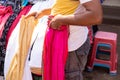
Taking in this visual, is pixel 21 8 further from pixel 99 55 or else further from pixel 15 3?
pixel 99 55

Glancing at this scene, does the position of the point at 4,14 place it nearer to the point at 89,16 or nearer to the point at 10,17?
the point at 10,17

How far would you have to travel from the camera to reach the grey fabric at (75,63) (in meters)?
1.75

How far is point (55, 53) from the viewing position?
1.71 m

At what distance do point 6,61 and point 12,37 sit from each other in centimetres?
21

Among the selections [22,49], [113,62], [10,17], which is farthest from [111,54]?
[22,49]

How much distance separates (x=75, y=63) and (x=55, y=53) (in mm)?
169

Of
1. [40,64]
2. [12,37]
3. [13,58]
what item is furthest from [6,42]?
[40,64]

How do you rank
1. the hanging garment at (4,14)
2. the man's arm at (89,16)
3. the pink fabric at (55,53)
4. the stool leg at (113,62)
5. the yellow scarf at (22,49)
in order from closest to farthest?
the man's arm at (89,16) < the pink fabric at (55,53) < the yellow scarf at (22,49) < the hanging garment at (4,14) < the stool leg at (113,62)

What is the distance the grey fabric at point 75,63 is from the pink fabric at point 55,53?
0.19 ft

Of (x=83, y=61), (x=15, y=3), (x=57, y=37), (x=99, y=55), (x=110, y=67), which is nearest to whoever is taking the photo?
(x=57, y=37)

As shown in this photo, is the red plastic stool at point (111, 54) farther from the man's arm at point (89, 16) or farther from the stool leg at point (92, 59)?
the man's arm at point (89, 16)

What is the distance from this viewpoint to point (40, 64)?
179 cm

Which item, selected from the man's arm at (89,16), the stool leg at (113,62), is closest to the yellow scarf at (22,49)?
the man's arm at (89,16)

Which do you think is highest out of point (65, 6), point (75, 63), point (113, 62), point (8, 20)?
point (65, 6)
